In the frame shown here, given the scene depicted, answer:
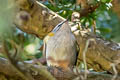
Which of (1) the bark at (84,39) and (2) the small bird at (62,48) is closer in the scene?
(2) the small bird at (62,48)

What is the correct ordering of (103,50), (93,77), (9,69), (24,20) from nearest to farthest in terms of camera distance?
(24,20) → (9,69) → (93,77) → (103,50)

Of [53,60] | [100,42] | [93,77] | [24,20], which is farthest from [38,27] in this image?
[24,20]

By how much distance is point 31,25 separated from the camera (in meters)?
2.80

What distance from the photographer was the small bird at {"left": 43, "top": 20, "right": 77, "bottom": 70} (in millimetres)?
2537

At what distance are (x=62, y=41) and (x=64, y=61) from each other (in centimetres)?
20

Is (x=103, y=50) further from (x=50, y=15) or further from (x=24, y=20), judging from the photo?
(x=24, y=20)

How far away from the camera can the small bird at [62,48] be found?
2.54m

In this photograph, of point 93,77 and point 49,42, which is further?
point 49,42

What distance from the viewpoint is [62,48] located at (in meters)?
2.55

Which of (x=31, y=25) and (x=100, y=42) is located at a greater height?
(x=31, y=25)

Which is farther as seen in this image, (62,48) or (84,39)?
(84,39)

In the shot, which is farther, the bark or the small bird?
the bark

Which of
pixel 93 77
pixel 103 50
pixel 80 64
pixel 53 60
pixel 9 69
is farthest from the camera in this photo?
pixel 80 64

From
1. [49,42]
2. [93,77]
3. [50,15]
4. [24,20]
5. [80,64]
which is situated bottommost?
[80,64]
